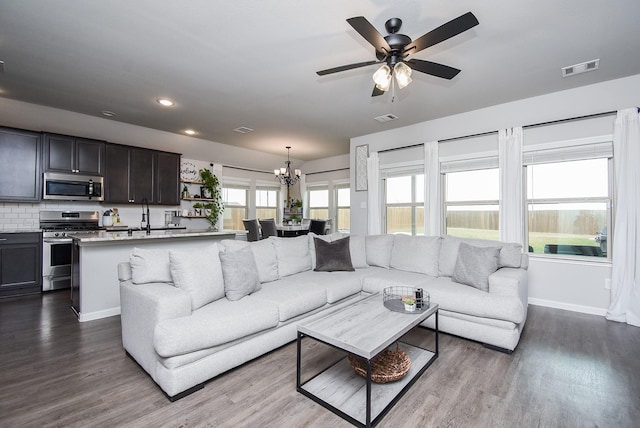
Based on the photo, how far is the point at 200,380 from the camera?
2.02 m

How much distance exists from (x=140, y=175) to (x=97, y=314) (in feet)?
9.31

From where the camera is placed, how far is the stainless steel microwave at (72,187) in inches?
176

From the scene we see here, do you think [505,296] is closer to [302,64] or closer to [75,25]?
[302,64]

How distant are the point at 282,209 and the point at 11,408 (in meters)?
6.83

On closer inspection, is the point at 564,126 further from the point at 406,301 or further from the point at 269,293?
the point at 269,293

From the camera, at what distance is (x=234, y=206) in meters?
7.30

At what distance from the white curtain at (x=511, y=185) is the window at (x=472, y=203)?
0.20m

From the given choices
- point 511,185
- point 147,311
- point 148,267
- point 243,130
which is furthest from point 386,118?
point 147,311

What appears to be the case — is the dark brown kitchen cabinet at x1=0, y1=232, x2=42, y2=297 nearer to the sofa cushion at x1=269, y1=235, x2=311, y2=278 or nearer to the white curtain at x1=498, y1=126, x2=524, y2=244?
the sofa cushion at x1=269, y1=235, x2=311, y2=278

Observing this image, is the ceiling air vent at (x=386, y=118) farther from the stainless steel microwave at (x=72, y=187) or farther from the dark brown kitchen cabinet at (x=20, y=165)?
the dark brown kitchen cabinet at (x=20, y=165)

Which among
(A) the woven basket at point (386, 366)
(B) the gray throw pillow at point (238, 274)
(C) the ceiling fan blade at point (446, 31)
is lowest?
(A) the woven basket at point (386, 366)

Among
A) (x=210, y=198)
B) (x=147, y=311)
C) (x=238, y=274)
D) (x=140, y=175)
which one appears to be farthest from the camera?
(x=210, y=198)

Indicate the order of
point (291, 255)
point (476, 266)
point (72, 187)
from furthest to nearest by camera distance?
point (72, 187), point (291, 255), point (476, 266)

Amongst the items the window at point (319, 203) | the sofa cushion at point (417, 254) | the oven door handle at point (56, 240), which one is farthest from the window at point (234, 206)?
the sofa cushion at point (417, 254)
